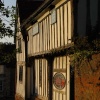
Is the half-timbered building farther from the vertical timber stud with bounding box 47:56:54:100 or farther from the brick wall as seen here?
the brick wall

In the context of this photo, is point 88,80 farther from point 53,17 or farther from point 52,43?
point 53,17

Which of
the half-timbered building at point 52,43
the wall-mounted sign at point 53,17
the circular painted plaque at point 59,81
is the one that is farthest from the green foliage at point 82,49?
the wall-mounted sign at point 53,17

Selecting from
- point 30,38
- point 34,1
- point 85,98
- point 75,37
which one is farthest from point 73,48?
point 34,1

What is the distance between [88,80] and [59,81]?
397 centimetres

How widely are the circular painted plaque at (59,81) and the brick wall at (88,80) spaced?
2289 mm

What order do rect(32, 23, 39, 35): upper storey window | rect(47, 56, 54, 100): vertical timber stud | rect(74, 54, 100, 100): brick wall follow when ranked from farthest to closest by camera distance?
1. rect(32, 23, 39, 35): upper storey window
2. rect(47, 56, 54, 100): vertical timber stud
3. rect(74, 54, 100, 100): brick wall

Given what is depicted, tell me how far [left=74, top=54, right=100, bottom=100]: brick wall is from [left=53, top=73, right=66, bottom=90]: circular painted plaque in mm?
2289

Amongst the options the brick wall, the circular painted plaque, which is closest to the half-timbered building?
the circular painted plaque

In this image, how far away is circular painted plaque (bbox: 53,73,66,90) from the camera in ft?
45.5

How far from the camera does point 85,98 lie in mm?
10664

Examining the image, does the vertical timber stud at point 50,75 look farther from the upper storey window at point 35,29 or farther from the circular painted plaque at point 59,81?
the upper storey window at point 35,29

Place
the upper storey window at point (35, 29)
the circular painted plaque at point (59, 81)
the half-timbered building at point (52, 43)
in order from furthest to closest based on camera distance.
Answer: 1. the upper storey window at point (35, 29)
2. the circular painted plaque at point (59, 81)
3. the half-timbered building at point (52, 43)

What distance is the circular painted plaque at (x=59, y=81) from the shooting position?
45.5ft

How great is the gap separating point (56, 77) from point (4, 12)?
4.73 m
